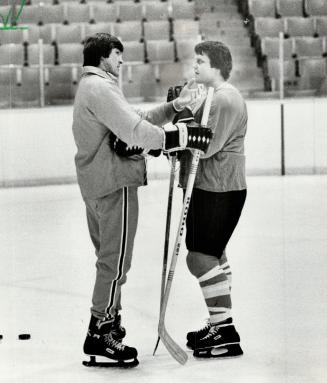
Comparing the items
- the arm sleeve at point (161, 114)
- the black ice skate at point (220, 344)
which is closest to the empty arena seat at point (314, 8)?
the arm sleeve at point (161, 114)

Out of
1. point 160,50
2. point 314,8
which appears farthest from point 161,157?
point 314,8

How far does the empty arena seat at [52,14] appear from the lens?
31.8ft

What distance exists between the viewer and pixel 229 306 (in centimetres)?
323

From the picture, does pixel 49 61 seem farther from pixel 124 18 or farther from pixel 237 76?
pixel 237 76

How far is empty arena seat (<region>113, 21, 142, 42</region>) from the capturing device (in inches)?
372

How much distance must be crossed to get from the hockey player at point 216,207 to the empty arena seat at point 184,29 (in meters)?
6.18

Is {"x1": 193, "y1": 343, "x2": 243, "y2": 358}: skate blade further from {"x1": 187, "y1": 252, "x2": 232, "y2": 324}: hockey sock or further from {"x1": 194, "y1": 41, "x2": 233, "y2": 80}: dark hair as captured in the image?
{"x1": 194, "y1": 41, "x2": 233, "y2": 80}: dark hair

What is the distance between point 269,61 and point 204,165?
5772 mm

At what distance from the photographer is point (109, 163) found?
306 cm

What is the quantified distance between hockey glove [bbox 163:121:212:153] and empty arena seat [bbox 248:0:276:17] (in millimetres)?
6747

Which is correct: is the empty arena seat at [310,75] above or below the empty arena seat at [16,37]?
below

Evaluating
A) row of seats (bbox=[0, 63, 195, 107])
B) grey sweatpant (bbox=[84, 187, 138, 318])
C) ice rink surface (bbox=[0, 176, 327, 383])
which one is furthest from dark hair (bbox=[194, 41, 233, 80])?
row of seats (bbox=[0, 63, 195, 107])

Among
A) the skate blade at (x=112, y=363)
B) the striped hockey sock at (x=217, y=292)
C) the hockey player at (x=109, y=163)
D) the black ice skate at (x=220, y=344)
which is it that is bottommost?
the skate blade at (x=112, y=363)

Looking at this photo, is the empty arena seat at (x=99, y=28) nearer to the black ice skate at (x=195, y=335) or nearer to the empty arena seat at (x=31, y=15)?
the empty arena seat at (x=31, y=15)
